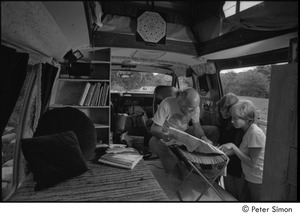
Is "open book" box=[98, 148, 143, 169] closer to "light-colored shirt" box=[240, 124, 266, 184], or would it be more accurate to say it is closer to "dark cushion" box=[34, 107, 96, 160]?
"dark cushion" box=[34, 107, 96, 160]

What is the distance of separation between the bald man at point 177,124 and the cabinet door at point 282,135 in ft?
2.45

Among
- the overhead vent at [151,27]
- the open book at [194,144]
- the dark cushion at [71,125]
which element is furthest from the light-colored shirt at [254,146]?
the dark cushion at [71,125]

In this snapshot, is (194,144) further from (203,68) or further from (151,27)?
(151,27)

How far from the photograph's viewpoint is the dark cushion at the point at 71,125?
0.98 meters

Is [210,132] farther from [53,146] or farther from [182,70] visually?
[53,146]

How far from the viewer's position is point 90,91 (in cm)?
183

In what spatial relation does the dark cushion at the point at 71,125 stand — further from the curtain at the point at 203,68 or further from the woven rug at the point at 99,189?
the curtain at the point at 203,68

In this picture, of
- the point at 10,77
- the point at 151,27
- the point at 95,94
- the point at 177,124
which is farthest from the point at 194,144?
the point at 95,94

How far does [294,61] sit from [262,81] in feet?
0.82

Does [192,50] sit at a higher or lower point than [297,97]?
higher

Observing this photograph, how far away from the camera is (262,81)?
87 centimetres

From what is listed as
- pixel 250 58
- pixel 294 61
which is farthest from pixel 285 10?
pixel 250 58

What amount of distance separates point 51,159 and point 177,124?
3.93ft

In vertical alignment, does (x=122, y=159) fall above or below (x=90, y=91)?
below
